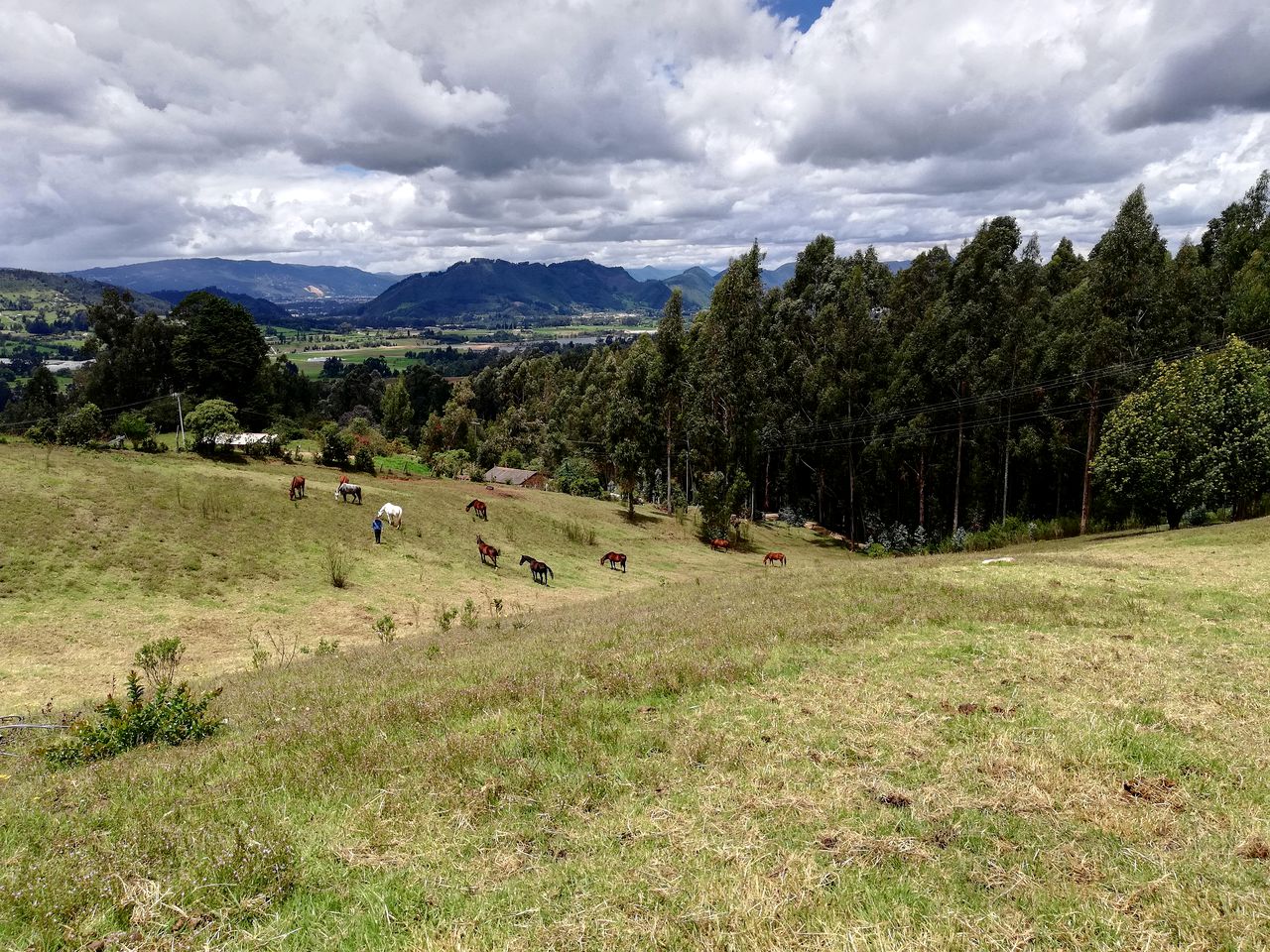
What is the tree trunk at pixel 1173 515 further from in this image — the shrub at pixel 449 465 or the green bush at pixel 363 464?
the shrub at pixel 449 465

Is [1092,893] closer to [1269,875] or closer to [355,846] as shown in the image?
[1269,875]

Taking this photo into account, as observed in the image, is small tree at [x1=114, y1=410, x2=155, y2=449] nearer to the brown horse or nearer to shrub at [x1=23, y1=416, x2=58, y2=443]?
shrub at [x1=23, y1=416, x2=58, y2=443]

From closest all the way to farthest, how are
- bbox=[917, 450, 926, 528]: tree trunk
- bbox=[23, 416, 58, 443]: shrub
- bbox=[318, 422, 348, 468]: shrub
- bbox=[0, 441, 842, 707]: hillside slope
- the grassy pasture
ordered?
the grassy pasture, bbox=[0, 441, 842, 707]: hillside slope, bbox=[23, 416, 58, 443]: shrub, bbox=[318, 422, 348, 468]: shrub, bbox=[917, 450, 926, 528]: tree trunk

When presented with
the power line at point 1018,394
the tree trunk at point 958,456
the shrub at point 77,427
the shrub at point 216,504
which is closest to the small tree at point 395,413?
the shrub at point 77,427

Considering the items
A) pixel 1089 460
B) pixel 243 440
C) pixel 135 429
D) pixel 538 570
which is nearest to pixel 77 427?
pixel 135 429

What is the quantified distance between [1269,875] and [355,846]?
7.91m

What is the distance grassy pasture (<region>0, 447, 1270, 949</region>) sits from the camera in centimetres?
482

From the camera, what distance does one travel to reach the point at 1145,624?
13797 mm

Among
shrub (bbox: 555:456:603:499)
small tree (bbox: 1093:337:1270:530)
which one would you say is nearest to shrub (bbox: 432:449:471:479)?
shrub (bbox: 555:456:603:499)

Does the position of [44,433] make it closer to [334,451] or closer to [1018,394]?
[334,451]

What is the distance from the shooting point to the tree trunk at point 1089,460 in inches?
1683

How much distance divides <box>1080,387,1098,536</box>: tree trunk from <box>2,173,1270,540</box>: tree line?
0.27 metres

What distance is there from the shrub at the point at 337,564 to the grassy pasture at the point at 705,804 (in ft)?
47.6

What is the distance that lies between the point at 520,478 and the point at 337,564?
4509 centimetres
